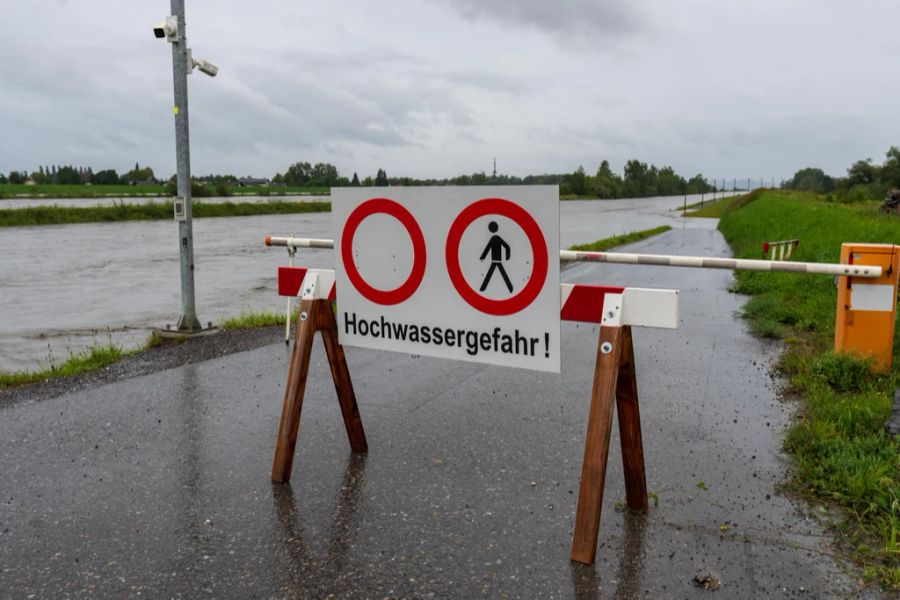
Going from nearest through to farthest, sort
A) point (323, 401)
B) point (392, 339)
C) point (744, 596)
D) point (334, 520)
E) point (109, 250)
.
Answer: point (744, 596) < point (334, 520) < point (392, 339) < point (323, 401) < point (109, 250)

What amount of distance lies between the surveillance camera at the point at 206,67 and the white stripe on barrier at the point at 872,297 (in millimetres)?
7326

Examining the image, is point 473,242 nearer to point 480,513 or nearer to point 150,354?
point 480,513

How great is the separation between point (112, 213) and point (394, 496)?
59.5 meters

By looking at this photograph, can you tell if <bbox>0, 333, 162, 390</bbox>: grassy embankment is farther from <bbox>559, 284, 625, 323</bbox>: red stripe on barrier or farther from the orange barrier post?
the orange barrier post

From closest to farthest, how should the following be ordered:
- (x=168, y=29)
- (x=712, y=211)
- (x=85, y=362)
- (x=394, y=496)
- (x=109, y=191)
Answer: (x=394, y=496) < (x=85, y=362) < (x=168, y=29) < (x=712, y=211) < (x=109, y=191)

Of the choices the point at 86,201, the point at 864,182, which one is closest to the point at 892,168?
the point at 864,182

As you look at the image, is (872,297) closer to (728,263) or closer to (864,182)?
(728,263)

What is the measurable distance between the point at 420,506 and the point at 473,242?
1418 millimetres

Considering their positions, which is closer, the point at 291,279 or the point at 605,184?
the point at 291,279

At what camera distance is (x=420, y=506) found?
158 inches

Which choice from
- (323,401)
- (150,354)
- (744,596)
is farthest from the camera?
(150,354)

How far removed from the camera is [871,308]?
656 centimetres

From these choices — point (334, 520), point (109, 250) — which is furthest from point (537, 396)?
point (109, 250)

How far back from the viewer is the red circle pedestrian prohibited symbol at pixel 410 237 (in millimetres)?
4137
